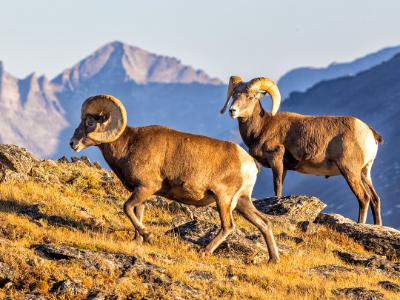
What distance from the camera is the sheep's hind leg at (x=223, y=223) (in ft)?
57.2

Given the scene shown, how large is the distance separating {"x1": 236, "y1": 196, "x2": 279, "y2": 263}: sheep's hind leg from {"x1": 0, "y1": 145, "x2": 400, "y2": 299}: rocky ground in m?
0.29

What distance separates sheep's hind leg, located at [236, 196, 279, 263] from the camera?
17688 mm

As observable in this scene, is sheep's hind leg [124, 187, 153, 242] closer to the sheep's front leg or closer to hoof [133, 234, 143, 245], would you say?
hoof [133, 234, 143, 245]

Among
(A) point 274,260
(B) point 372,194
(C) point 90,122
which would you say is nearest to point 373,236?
(B) point 372,194

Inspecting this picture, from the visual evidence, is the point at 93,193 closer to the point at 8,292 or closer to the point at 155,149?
the point at 155,149

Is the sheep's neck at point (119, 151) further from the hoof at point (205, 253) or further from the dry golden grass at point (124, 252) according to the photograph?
the hoof at point (205, 253)

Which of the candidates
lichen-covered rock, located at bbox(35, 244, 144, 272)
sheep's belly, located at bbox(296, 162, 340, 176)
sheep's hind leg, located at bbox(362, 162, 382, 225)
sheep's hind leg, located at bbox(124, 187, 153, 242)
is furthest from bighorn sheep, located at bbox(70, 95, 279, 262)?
A: sheep's hind leg, located at bbox(362, 162, 382, 225)

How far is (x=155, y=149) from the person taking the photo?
17609mm

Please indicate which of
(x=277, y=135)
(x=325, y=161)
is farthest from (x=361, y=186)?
(x=277, y=135)

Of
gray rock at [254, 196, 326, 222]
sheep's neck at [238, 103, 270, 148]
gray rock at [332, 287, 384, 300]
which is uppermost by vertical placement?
sheep's neck at [238, 103, 270, 148]

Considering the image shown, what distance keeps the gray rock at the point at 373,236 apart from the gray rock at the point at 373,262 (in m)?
1.73

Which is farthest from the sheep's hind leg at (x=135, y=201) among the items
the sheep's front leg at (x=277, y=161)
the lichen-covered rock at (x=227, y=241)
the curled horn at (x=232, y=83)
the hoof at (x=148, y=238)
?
the curled horn at (x=232, y=83)

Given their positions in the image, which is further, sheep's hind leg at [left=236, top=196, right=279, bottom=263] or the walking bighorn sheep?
the walking bighorn sheep

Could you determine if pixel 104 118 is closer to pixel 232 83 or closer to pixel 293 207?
pixel 293 207
